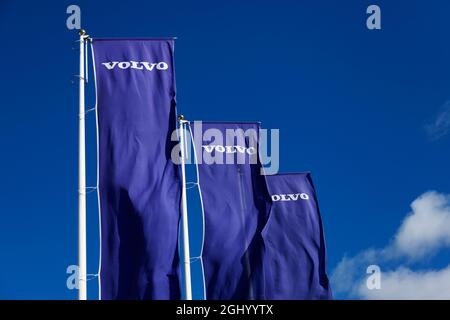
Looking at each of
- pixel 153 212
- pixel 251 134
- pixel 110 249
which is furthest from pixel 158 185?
pixel 251 134

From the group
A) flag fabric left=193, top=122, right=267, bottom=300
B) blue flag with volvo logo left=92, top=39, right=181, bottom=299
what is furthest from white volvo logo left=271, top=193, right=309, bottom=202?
blue flag with volvo logo left=92, top=39, right=181, bottom=299

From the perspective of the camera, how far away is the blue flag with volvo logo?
1855 cm

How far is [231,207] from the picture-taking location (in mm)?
23641

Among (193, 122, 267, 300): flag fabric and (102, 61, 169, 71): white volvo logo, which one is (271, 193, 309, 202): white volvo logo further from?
(102, 61, 169, 71): white volvo logo

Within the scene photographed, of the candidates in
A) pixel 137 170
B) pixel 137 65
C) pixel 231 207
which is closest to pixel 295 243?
pixel 231 207

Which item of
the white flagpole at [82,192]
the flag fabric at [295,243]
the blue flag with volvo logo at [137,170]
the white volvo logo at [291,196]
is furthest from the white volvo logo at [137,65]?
the white volvo logo at [291,196]

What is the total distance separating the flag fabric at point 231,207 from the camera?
74.4 feet

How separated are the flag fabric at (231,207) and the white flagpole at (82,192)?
15.3 feet

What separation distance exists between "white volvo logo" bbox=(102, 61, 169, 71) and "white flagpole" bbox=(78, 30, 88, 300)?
0.85m

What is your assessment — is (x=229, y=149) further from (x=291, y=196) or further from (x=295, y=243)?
(x=291, y=196)

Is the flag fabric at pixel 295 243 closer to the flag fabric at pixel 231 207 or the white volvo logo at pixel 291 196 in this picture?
the white volvo logo at pixel 291 196

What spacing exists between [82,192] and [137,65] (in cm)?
372
